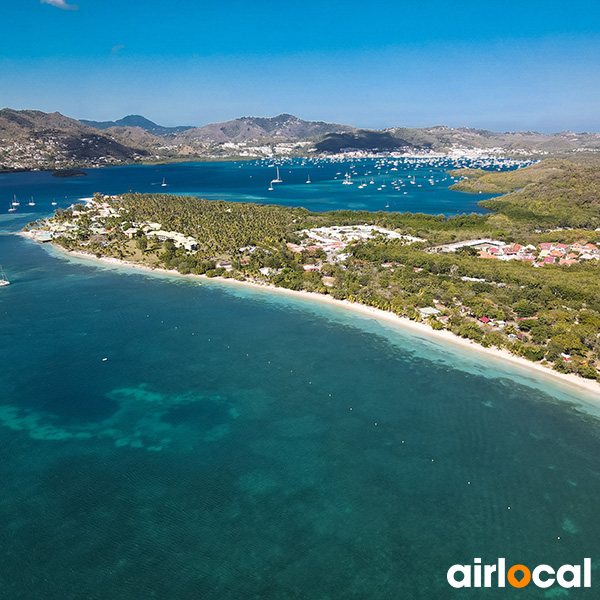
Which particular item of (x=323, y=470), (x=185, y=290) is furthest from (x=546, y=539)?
(x=185, y=290)

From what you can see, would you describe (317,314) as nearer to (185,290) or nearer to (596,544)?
(185,290)

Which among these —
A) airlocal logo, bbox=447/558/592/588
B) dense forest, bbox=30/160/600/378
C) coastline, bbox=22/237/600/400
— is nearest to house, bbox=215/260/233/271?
dense forest, bbox=30/160/600/378

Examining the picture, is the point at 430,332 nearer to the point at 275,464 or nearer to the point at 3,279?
the point at 275,464

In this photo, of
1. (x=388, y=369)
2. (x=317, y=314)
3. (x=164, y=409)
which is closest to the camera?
(x=164, y=409)

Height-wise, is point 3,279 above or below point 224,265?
above

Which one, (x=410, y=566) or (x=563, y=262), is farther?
(x=563, y=262)

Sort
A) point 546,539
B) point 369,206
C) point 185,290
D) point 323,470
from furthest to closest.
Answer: point 369,206 → point 185,290 → point 323,470 → point 546,539

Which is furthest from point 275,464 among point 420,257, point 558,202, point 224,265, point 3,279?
point 558,202
